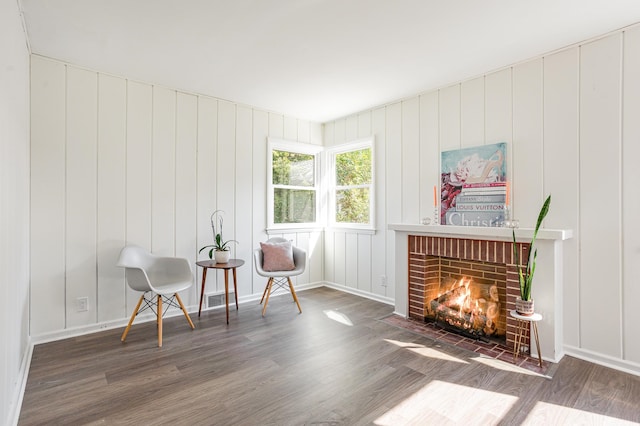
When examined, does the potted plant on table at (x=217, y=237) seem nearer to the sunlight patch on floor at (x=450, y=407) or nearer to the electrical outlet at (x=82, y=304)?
the electrical outlet at (x=82, y=304)

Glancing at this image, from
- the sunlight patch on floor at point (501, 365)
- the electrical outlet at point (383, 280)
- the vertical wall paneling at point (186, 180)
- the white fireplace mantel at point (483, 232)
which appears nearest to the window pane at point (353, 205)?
the electrical outlet at point (383, 280)

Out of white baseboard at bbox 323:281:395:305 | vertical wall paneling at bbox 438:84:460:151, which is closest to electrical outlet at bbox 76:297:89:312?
white baseboard at bbox 323:281:395:305

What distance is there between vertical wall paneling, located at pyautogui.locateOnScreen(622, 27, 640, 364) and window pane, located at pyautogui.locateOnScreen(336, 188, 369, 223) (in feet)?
8.73

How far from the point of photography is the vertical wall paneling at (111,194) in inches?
127

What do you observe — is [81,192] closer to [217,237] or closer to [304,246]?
[217,237]

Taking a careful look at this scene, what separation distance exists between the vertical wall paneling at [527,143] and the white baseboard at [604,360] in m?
1.05

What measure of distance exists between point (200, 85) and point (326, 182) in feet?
7.38

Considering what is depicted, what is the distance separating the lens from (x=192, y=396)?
211cm

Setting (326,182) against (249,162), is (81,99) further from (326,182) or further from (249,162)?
(326,182)

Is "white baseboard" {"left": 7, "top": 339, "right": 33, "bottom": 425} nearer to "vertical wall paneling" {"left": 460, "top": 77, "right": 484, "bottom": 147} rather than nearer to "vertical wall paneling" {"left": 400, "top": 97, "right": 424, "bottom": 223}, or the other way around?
"vertical wall paneling" {"left": 400, "top": 97, "right": 424, "bottom": 223}

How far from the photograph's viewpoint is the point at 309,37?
2613 mm

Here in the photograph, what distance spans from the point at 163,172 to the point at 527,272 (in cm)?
365

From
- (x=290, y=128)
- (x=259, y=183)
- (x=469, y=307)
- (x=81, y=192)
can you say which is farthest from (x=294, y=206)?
(x=469, y=307)

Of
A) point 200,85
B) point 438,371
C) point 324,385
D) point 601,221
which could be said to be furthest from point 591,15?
point 200,85
